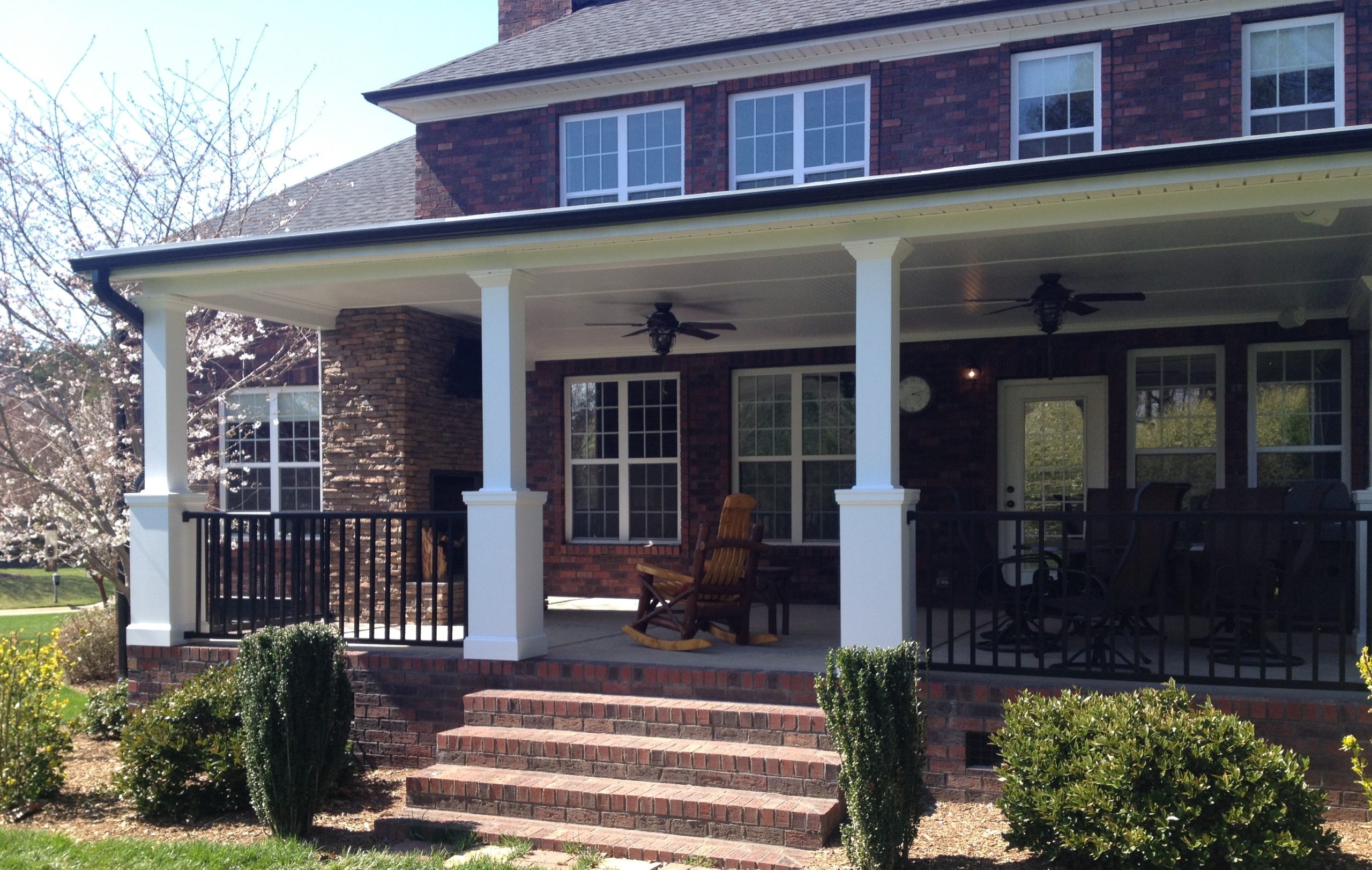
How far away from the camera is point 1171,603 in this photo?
9.49 m

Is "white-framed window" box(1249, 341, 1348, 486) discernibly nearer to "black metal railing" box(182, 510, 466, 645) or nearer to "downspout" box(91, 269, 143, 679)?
"black metal railing" box(182, 510, 466, 645)

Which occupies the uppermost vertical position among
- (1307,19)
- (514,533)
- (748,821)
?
(1307,19)

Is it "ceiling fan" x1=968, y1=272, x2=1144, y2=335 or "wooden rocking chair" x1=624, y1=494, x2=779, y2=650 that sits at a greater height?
"ceiling fan" x1=968, y1=272, x2=1144, y2=335

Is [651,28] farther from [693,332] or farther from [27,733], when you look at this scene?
[27,733]

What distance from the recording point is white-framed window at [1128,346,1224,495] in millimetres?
9719

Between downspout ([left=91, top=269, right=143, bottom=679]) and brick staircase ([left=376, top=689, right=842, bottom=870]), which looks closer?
brick staircase ([left=376, top=689, right=842, bottom=870])

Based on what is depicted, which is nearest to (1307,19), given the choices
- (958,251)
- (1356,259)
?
(1356,259)

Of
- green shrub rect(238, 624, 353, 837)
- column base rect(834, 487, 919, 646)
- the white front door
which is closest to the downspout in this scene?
green shrub rect(238, 624, 353, 837)

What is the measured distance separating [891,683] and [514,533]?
9.69 feet

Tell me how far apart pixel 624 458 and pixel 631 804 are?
6402mm

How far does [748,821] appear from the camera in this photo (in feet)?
17.7

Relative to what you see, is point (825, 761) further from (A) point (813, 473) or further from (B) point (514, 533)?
(A) point (813, 473)

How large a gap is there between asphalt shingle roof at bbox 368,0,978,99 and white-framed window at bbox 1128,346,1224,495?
3579 millimetres

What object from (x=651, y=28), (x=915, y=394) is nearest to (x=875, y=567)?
(x=915, y=394)
